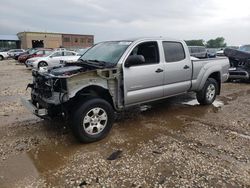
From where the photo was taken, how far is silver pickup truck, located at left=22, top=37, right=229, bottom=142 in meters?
4.51

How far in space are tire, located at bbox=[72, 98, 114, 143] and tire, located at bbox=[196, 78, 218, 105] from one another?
328cm

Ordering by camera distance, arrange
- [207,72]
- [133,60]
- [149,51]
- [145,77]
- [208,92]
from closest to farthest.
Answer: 1. [133,60]
2. [145,77]
3. [149,51]
4. [207,72]
5. [208,92]

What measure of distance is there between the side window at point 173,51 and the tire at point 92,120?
2.04 meters

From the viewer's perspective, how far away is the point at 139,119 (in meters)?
6.16

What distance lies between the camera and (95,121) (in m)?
4.70

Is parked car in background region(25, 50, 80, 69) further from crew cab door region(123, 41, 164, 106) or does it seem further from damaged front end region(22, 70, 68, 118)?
damaged front end region(22, 70, 68, 118)

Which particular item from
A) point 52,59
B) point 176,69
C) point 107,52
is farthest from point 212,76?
point 52,59

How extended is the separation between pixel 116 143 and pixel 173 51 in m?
2.76

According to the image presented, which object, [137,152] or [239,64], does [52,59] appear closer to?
[239,64]

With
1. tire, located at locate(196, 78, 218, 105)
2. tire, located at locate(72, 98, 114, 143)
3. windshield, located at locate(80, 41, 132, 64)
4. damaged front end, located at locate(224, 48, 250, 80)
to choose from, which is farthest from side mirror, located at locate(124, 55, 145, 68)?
damaged front end, located at locate(224, 48, 250, 80)

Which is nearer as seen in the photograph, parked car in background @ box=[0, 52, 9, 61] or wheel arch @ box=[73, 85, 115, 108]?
wheel arch @ box=[73, 85, 115, 108]

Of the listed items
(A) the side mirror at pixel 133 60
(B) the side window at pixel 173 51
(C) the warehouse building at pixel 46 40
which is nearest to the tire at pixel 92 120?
(A) the side mirror at pixel 133 60

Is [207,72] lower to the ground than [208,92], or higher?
higher

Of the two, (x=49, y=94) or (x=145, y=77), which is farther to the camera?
(x=145, y=77)
